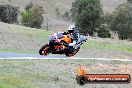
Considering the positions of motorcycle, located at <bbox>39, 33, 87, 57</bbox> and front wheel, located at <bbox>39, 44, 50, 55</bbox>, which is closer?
motorcycle, located at <bbox>39, 33, 87, 57</bbox>

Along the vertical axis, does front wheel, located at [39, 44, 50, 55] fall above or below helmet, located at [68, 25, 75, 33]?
below

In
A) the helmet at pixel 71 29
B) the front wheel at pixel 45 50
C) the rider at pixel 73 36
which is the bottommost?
the front wheel at pixel 45 50

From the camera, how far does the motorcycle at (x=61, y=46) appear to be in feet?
34.9

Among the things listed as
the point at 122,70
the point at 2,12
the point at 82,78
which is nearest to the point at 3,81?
the point at 2,12

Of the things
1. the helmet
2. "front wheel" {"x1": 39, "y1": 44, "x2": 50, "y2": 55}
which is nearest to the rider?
the helmet

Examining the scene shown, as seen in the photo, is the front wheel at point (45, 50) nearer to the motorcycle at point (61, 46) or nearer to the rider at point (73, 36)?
the motorcycle at point (61, 46)

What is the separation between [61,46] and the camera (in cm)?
1076

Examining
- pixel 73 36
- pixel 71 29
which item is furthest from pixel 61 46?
pixel 71 29

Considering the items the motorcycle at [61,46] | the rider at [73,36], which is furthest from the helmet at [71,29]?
the motorcycle at [61,46]

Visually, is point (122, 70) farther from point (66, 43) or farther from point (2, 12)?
point (66, 43)

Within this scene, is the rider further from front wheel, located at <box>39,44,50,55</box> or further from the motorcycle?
front wheel, located at <box>39,44,50,55</box>

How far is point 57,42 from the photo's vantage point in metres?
10.6

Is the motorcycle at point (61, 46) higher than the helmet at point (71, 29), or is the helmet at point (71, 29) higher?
the helmet at point (71, 29)

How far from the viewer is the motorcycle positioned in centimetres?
1063
